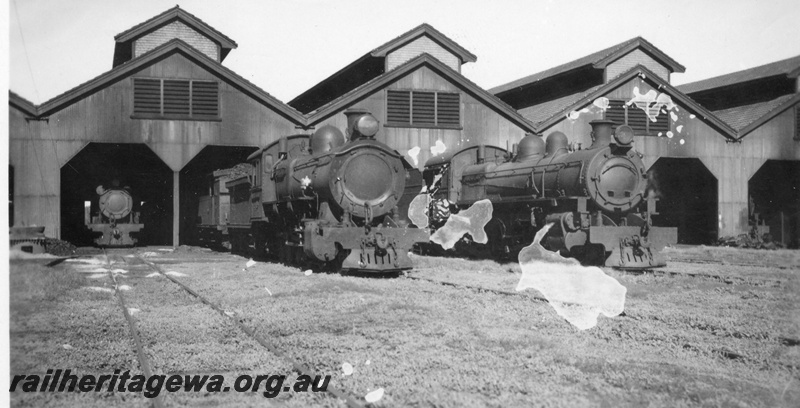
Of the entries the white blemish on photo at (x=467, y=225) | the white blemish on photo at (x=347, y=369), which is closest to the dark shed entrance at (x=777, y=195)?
the white blemish on photo at (x=467, y=225)

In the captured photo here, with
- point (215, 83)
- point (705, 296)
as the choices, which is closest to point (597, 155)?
point (705, 296)

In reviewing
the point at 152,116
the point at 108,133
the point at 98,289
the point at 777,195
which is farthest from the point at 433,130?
the point at 777,195

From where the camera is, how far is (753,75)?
2450 centimetres

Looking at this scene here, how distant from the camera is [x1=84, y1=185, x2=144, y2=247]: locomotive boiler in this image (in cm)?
2659

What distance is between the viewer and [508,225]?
16250 mm

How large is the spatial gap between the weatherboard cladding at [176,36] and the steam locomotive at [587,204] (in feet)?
42.7

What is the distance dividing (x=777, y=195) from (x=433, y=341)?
86.2 ft

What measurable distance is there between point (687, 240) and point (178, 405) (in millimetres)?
26159

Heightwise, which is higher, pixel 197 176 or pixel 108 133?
pixel 108 133

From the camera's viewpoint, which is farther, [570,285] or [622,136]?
[622,136]

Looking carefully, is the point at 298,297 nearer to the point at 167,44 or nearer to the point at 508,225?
the point at 508,225

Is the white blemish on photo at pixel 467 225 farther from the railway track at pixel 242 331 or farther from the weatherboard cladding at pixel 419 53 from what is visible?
the weatherboard cladding at pixel 419 53

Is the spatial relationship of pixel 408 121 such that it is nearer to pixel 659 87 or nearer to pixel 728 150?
pixel 659 87

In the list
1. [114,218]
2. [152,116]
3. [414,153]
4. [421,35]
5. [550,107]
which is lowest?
[114,218]
